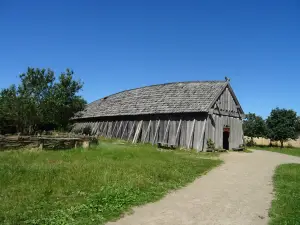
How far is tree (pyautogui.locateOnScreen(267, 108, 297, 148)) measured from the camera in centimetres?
3809

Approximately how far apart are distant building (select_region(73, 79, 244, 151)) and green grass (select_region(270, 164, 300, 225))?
1189 centimetres

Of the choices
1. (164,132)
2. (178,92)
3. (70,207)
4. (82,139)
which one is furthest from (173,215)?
(178,92)

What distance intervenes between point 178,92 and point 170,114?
10.7ft

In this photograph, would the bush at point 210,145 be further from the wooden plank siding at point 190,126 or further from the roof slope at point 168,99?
the roof slope at point 168,99

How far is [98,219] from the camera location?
21.2ft

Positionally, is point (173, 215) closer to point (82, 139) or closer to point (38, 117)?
point (82, 139)

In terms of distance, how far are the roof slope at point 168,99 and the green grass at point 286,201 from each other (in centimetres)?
1204

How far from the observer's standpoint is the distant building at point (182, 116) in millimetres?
24766

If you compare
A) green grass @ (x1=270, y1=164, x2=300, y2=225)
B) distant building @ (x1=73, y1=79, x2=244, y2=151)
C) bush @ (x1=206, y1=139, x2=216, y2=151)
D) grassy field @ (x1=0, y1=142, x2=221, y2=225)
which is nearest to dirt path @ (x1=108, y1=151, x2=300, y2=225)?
green grass @ (x1=270, y1=164, x2=300, y2=225)

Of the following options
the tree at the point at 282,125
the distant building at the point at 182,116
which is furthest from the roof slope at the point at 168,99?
the tree at the point at 282,125

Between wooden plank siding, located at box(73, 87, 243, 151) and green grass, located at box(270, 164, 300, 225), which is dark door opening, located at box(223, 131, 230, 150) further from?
green grass, located at box(270, 164, 300, 225)

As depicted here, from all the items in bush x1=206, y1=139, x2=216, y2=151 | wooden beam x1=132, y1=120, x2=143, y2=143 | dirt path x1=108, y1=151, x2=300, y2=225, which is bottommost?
dirt path x1=108, y1=151, x2=300, y2=225

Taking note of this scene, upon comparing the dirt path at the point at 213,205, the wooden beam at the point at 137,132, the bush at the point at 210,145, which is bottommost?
the dirt path at the point at 213,205

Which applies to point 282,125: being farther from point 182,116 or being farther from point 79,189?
point 79,189
